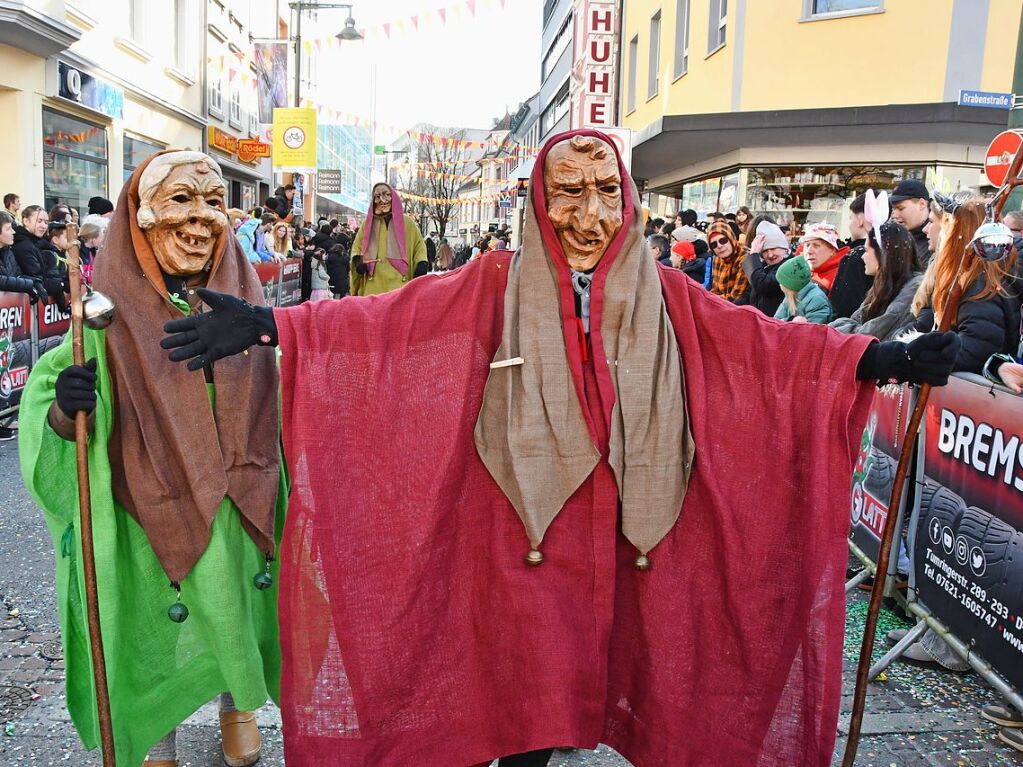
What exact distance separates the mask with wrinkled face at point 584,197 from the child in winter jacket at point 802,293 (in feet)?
10.5

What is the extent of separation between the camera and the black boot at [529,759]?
244 centimetres

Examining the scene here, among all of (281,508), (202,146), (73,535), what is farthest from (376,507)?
(202,146)

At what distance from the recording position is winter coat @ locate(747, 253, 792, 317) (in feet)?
19.7

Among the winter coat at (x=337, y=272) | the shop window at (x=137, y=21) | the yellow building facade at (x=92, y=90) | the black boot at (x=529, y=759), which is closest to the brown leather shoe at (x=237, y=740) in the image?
the black boot at (x=529, y=759)

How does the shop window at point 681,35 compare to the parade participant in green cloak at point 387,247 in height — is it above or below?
above

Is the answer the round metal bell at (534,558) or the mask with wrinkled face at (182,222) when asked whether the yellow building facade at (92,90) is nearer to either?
the mask with wrinkled face at (182,222)

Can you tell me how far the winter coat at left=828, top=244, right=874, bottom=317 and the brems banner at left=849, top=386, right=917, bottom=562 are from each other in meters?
1.17

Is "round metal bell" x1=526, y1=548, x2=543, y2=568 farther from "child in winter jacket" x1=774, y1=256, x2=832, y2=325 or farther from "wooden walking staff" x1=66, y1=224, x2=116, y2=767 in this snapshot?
"child in winter jacket" x1=774, y1=256, x2=832, y2=325

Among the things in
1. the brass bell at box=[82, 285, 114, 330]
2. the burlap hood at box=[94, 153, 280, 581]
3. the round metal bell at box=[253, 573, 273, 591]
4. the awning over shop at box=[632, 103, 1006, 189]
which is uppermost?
the awning over shop at box=[632, 103, 1006, 189]

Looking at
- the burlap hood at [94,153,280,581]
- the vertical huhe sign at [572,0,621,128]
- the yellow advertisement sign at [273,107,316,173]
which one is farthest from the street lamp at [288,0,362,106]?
the burlap hood at [94,153,280,581]

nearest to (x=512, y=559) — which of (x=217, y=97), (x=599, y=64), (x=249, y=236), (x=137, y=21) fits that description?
(x=249, y=236)

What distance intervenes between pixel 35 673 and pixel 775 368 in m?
2.91

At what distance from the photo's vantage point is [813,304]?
522 centimetres

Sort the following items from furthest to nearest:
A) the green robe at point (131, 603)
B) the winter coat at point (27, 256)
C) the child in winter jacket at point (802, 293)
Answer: the winter coat at point (27, 256) < the child in winter jacket at point (802, 293) < the green robe at point (131, 603)
